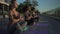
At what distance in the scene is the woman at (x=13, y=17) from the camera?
5.38 ft

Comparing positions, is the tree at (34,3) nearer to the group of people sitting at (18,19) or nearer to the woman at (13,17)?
the group of people sitting at (18,19)

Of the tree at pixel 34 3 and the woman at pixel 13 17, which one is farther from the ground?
the tree at pixel 34 3

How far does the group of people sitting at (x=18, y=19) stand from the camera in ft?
5.33

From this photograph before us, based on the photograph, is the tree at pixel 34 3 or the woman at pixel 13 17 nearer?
the woman at pixel 13 17

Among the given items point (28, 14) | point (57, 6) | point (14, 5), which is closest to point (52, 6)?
point (57, 6)

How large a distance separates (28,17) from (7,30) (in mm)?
240

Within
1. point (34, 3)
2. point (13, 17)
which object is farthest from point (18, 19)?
point (34, 3)

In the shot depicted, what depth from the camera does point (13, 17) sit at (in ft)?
5.54

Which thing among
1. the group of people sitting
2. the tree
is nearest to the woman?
the group of people sitting

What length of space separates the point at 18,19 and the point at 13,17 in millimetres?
45

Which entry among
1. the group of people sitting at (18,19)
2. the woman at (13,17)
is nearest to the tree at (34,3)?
the group of people sitting at (18,19)

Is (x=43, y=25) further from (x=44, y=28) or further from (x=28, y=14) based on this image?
(x=28, y=14)

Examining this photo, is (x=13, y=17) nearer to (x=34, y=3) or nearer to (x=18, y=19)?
(x=18, y=19)

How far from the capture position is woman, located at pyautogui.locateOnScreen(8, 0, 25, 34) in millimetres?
1639
